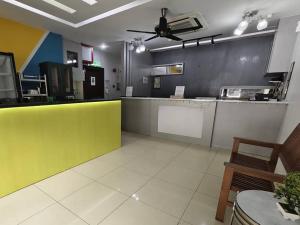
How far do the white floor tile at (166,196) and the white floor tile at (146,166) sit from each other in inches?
10.8

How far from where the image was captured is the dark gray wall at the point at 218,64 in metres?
4.11

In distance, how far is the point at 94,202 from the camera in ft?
5.55

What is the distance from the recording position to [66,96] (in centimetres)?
413

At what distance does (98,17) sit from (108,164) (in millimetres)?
3082

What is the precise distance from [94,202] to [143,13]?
3330 millimetres

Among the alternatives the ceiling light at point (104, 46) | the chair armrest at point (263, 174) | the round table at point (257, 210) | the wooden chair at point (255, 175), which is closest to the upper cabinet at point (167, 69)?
the ceiling light at point (104, 46)

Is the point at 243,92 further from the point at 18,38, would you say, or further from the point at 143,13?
the point at 18,38

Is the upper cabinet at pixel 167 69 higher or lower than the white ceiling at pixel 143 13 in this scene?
lower

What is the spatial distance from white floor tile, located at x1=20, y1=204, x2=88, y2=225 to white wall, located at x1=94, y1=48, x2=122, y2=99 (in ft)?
16.5

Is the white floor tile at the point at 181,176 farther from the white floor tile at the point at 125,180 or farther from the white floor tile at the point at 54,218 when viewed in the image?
the white floor tile at the point at 54,218

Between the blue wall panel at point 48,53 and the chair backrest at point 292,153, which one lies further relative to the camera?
the blue wall panel at point 48,53

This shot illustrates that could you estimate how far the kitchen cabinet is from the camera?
3702 mm

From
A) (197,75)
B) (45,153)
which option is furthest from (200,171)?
(197,75)

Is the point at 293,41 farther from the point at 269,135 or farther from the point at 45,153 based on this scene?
the point at 45,153
